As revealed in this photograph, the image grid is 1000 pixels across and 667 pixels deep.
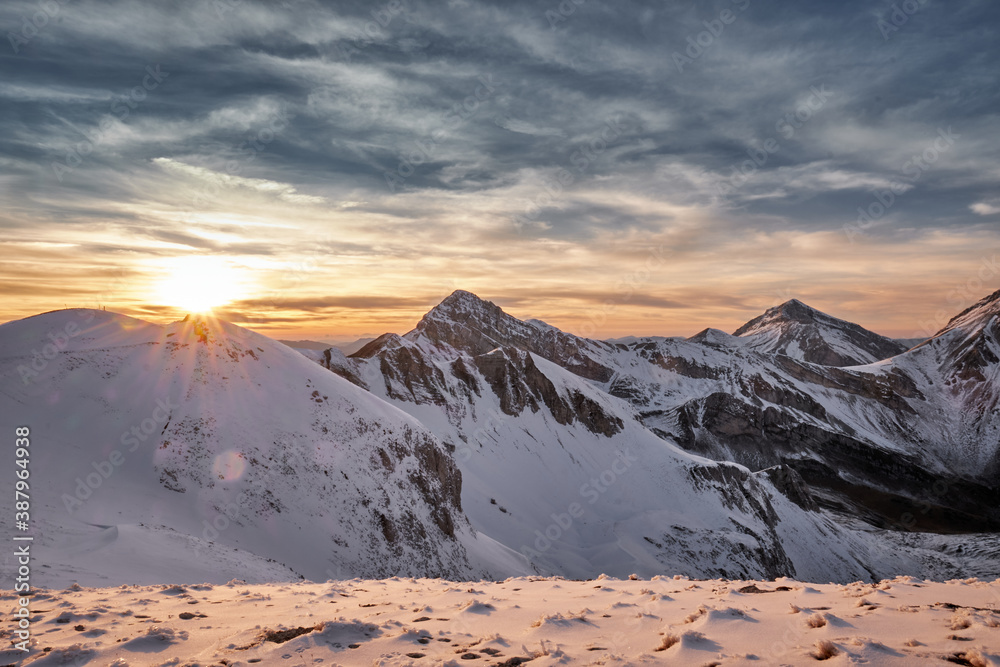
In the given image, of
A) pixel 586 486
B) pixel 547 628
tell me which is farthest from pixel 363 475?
pixel 586 486

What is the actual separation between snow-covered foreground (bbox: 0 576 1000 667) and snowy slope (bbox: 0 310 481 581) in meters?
13.9

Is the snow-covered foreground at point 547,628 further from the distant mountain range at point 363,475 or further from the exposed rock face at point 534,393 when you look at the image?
the exposed rock face at point 534,393

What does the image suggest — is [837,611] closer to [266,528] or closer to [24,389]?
[266,528]

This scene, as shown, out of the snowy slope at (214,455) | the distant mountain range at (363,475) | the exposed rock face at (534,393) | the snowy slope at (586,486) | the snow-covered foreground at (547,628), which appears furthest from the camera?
the exposed rock face at (534,393)

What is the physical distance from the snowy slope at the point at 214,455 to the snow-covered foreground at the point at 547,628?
13.9 metres

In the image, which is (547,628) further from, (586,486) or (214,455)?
(586,486)

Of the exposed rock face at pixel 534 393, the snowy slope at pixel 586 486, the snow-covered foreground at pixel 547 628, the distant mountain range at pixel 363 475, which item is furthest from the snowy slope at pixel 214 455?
the exposed rock face at pixel 534 393

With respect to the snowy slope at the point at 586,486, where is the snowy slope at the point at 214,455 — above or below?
above

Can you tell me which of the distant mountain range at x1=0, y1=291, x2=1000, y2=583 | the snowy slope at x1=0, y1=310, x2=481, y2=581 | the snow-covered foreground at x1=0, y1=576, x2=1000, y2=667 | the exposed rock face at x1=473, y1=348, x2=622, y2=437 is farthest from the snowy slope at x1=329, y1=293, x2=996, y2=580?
the snow-covered foreground at x1=0, y1=576, x2=1000, y2=667

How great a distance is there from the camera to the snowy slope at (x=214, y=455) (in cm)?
2800

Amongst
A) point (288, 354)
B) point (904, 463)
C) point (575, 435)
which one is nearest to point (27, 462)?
point (288, 354)

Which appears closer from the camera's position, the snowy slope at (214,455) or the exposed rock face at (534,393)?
the snowy slope at (214,455)

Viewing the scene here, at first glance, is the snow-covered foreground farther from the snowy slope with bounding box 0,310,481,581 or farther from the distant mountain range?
the snowy slope with bounding box 0,310,481,581

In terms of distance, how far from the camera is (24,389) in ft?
107
